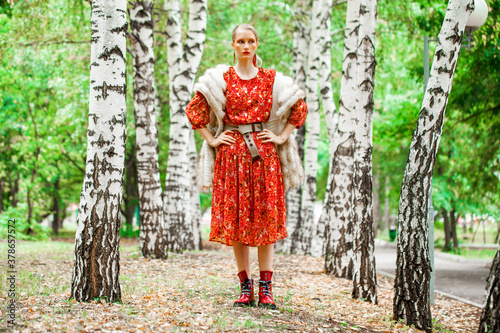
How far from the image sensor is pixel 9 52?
10203mm

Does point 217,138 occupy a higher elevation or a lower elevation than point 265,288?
higher

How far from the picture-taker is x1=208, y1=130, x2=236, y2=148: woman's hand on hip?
14.5ft

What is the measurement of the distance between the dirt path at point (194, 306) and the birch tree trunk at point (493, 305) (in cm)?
118

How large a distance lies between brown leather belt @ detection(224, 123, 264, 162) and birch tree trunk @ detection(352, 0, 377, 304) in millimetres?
1716

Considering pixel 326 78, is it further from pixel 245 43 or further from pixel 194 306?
pixel 194 306

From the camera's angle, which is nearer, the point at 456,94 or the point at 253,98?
the point at 253,98

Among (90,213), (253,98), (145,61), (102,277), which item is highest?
(145,61)

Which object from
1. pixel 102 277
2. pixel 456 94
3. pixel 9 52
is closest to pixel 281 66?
pixel 456 94

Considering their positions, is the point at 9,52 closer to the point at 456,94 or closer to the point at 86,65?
the point at 86,65

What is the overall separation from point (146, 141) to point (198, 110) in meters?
3.95

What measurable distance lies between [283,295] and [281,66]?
49.0 feet

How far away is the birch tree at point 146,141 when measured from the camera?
826 centimetres

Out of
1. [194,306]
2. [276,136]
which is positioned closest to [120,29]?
[276,136]

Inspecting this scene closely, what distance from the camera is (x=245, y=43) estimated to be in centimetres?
443
